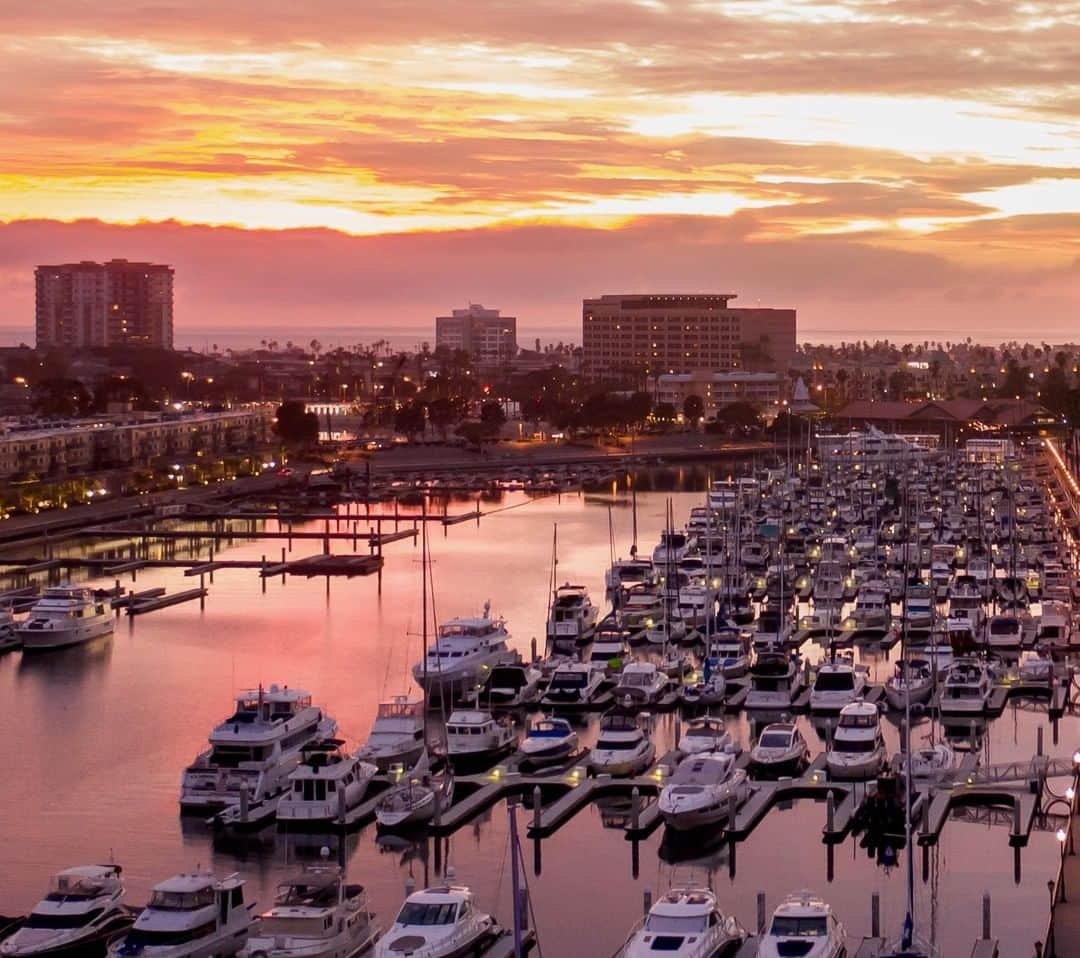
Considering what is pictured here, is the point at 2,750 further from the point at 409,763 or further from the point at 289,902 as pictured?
the point at 289,902

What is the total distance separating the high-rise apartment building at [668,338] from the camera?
91438 millimetres

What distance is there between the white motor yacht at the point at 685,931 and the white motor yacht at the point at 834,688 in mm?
6256

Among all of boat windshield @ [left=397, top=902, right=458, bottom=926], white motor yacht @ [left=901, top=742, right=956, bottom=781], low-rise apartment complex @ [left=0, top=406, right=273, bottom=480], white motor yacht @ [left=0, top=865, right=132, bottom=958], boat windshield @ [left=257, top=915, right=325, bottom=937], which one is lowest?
white motor yacht @ [left=0, top=865, right=132, bottom=958]

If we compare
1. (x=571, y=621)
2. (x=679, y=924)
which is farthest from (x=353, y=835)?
(x=571, y=621)

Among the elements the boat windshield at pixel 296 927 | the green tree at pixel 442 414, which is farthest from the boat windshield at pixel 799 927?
the green tree at pixel 442 414

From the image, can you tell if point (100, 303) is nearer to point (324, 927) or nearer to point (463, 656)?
point (463, 656)

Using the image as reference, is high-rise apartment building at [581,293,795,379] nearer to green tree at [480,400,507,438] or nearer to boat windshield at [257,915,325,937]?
green tree at [480,400,507,438]

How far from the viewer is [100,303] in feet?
395

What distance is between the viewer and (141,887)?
40.0 feet

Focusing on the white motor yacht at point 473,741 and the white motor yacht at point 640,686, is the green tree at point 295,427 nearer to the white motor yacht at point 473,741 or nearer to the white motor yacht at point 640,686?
the white motor yacht at point 640,686

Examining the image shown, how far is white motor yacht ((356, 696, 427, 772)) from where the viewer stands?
47.5ft

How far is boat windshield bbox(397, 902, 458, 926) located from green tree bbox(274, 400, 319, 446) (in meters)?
40.2

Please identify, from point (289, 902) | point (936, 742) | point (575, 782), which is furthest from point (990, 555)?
point (289, 902)

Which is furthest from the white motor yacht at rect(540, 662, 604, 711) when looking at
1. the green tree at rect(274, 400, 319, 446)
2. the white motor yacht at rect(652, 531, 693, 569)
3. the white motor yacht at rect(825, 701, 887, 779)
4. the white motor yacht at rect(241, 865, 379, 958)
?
the green tree at rect(274, 400, 319, 446)
